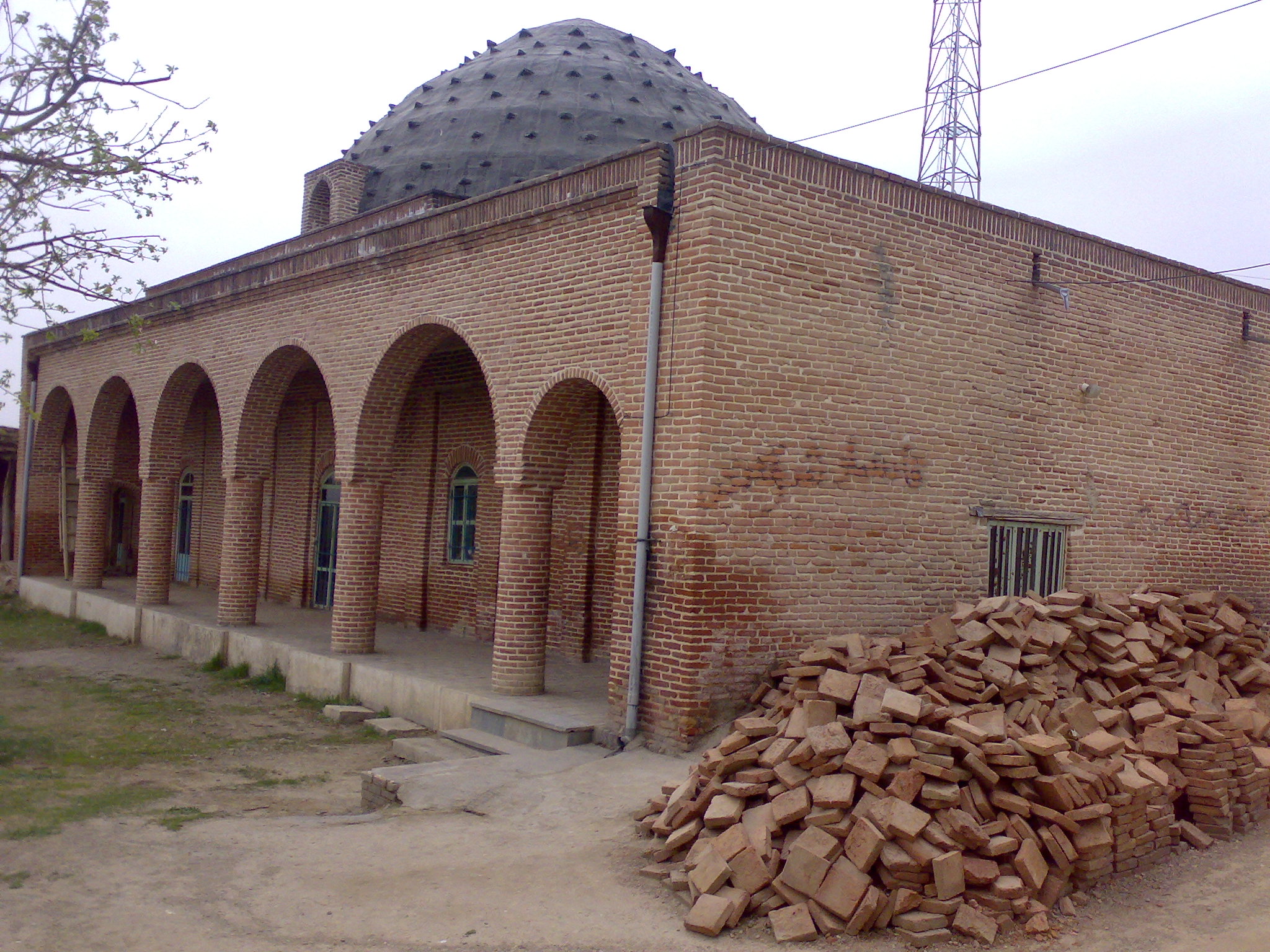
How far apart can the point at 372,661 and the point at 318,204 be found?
981 cm

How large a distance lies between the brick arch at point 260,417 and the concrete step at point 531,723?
6596 mm

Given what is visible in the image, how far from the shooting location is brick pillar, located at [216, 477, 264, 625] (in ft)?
48.9

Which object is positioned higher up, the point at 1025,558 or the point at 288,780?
the point at 1025,558

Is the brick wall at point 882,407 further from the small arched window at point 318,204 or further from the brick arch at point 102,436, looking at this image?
the brick arch at point 102,436

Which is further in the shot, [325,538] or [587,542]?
[325,538]

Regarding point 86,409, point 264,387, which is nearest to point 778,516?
point 264,387

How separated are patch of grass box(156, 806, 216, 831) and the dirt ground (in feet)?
0.10

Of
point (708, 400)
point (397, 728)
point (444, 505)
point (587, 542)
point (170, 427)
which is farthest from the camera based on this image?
point (170, 427)

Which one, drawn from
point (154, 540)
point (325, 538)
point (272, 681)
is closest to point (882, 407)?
point (272, 681)

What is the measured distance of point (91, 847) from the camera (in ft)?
22.3

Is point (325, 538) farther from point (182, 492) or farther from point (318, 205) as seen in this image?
point (182, 492)

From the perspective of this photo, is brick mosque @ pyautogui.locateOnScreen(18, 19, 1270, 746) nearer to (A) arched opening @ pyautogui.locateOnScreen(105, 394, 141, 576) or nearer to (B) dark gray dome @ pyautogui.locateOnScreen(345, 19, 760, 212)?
(B) dark gray dome @ pyautogui.locateOnScreen(345, 19, 760, 212)

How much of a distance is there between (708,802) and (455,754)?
12.0 feet

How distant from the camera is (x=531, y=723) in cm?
929
